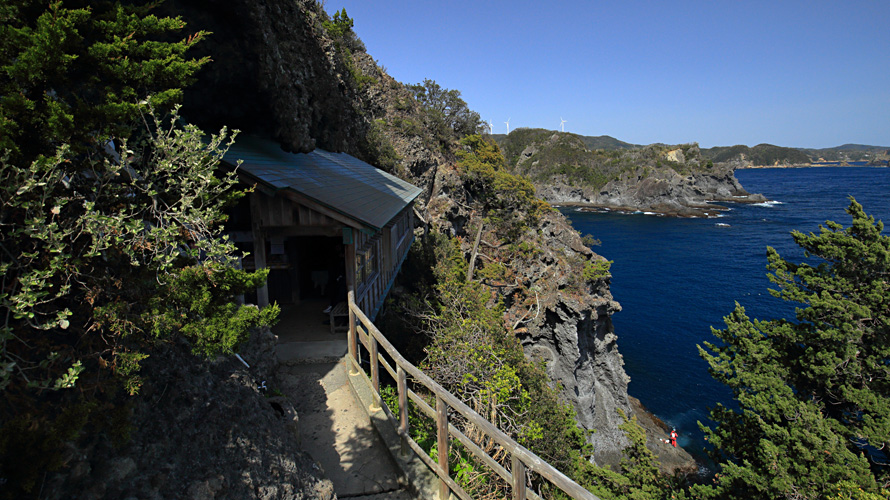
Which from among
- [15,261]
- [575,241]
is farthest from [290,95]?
[575,241]

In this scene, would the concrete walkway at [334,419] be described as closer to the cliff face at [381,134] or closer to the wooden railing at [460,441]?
the wooden railing at [460,441]

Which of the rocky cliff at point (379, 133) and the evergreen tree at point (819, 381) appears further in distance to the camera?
the evergreen tree at point (819, 381)

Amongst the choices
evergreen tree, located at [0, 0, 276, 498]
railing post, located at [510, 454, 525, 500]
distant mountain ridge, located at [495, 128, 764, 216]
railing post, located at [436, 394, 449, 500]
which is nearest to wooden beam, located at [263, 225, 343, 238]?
evergreen tree, located at [0, 0, 276, 498]

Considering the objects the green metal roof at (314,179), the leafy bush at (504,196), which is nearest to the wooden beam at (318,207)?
the green metal roof at (314,179)

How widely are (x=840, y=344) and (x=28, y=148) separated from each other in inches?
881

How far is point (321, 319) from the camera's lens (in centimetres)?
1091

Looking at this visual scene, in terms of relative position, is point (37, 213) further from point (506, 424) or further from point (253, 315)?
point (506, 424)

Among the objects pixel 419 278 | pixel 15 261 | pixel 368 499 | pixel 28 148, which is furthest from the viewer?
pixel 419 278

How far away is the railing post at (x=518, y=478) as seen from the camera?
3.96m

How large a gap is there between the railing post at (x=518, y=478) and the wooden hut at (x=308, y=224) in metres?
5.54

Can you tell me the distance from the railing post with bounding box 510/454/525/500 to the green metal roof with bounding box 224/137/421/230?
5.56m

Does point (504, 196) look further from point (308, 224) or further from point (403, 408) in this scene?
point (403, 408)

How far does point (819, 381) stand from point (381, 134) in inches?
1024

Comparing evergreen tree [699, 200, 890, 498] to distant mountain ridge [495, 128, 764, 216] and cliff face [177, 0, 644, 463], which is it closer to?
cliff face [177, 0, 644, 463]
